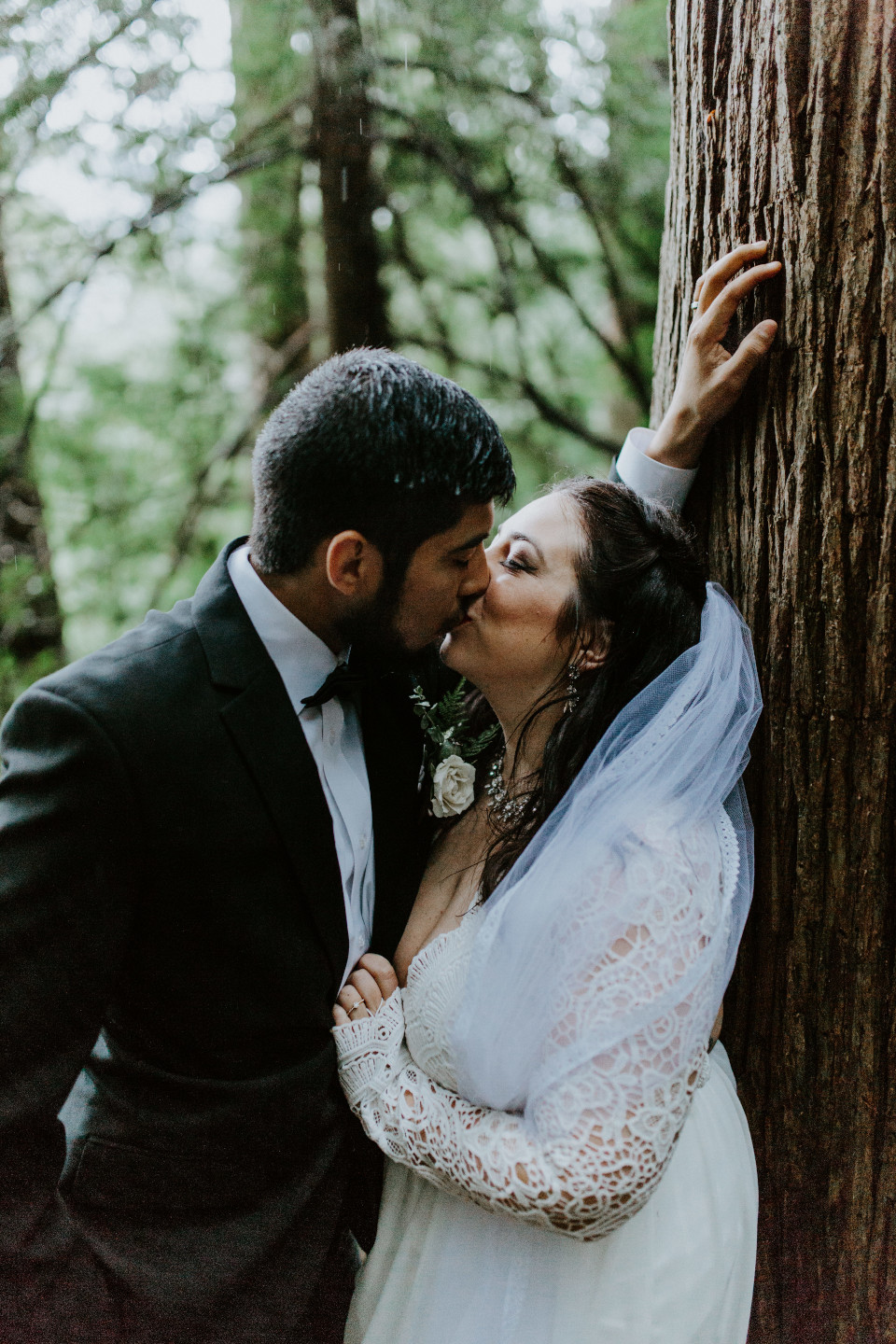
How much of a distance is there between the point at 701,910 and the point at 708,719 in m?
0.39

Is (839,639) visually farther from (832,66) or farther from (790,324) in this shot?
(832,66)

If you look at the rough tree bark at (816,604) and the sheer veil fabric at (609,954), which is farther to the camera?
the rough tree bark at (816,604)

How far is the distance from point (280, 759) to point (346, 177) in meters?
3.79

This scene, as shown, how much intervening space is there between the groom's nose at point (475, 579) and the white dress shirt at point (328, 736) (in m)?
0.31

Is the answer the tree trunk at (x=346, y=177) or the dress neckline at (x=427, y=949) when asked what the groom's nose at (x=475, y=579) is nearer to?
the dress neckline at (x=427, y=949)

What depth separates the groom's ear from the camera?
195cm

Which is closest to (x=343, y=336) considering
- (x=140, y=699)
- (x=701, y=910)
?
(x=140, y=699)

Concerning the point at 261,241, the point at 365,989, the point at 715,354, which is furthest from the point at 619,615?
the point at 261,241

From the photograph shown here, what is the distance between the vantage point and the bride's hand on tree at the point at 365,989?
6.57 ft

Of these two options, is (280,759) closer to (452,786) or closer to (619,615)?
(452,786)

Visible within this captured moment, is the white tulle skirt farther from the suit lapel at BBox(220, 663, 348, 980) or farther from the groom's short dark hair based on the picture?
the groom's short dark hair

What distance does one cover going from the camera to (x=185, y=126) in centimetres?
449

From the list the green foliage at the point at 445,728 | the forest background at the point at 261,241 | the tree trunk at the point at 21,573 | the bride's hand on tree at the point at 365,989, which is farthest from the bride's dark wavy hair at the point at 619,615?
the tree trunk at the point at 21,573

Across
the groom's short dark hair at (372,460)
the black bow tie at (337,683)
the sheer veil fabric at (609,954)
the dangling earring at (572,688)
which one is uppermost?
the groom's short dark hair at (372,460)
